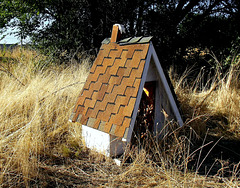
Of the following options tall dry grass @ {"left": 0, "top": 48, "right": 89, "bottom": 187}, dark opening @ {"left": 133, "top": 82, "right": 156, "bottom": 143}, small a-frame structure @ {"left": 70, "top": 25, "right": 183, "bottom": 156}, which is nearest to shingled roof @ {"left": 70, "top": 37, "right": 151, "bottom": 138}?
small a-frame structure @ {"left": 70, "top": 25, "right": 183, "bottom": 156}

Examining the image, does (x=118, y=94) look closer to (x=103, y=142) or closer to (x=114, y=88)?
(x=114, y=88)

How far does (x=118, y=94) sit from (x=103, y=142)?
591mm

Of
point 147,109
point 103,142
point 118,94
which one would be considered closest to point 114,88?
point 118,94

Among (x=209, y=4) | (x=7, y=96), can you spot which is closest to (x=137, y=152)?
(x=7, y=96)

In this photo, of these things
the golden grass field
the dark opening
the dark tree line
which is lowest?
the golden grass field

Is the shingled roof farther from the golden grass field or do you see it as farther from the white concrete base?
the golden grass field

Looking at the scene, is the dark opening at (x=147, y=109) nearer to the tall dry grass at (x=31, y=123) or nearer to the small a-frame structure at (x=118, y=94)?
the small a-frame structure at (x=118, y=94)

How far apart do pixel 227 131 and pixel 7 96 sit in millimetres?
3379

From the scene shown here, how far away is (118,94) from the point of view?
Result: 2.75 meters

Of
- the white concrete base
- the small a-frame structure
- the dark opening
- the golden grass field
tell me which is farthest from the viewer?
the dark opening

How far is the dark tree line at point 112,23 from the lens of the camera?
6.80 m

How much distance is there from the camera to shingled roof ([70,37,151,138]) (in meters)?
2.63

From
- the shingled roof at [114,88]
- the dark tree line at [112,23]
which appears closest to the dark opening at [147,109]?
the shingled roof at [114,88]

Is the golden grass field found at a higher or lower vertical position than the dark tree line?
lower
